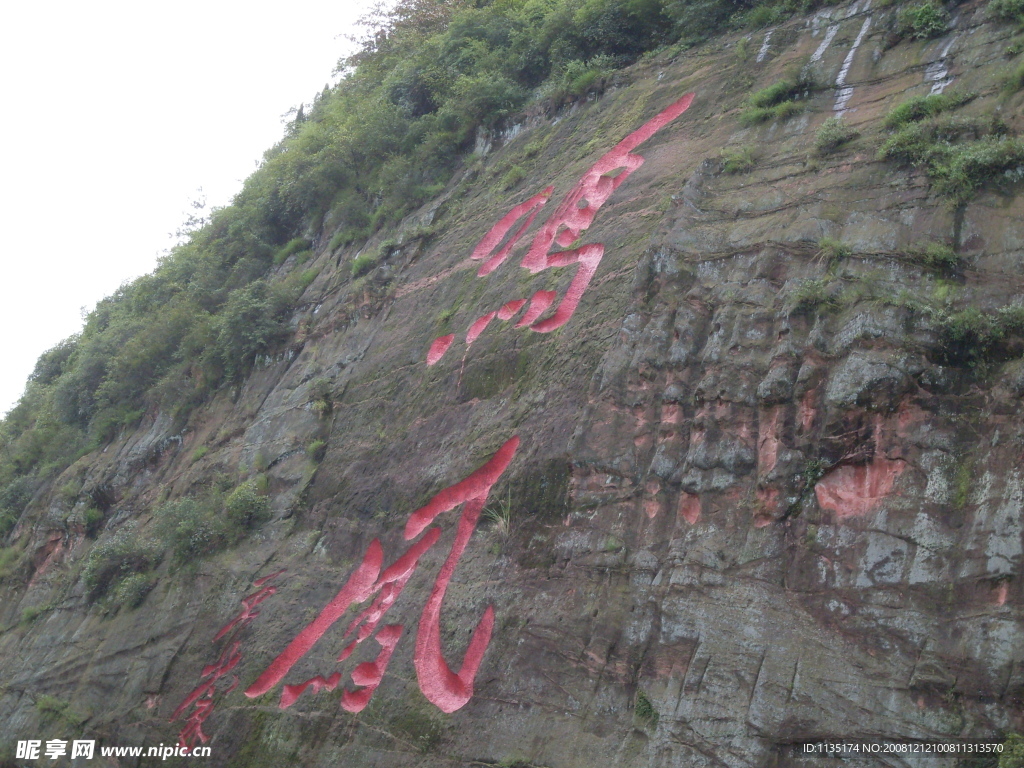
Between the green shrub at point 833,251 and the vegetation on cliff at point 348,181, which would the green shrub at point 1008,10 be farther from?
the green shrub at point 833,251

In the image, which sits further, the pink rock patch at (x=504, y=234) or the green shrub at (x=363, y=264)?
the green shrub at (x=363, y=264)

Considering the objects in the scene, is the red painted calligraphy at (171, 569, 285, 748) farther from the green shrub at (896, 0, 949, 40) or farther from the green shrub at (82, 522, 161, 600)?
the green shrub at (896, 0, 949, 40)

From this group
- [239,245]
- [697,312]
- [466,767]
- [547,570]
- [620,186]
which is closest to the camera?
[466,767]

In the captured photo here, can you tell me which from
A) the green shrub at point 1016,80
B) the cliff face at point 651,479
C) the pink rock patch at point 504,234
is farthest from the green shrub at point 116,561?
the green shrub at point 1016,80

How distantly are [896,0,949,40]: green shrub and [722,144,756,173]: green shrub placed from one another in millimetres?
2075

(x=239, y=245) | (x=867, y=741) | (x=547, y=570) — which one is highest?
(x=239, y=245)

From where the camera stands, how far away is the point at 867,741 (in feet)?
17.5

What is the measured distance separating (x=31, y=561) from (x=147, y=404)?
3.50 metres

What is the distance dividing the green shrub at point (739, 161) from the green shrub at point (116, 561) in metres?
9.32

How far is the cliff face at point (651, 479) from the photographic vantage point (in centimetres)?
582

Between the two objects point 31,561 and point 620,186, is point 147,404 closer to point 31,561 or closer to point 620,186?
point 31,561

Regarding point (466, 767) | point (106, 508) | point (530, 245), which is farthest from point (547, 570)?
point (106, 508)

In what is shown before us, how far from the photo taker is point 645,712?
20.3 ft

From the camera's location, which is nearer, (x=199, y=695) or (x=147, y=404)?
(x=199, y=695)
